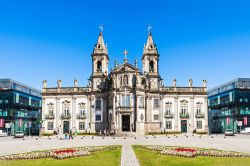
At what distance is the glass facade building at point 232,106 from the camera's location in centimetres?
8281

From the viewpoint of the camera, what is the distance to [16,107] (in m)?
81.1

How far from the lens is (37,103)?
99.1m

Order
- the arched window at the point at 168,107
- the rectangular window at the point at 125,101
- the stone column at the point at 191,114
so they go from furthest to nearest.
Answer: the arched window at the point at 168,107, the stone column at the point at 191,114, the rectangular window at the point at 125,101

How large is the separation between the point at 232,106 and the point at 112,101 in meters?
39.0

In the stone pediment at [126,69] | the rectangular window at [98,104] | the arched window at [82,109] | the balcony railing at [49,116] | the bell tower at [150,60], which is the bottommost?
the balcony railing at [49,116]

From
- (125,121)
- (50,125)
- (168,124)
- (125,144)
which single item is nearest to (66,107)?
(50,125)

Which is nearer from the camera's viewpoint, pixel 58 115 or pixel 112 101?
pixel 112 101

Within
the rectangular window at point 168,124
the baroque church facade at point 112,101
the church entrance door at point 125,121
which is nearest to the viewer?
the church entrance door at point 125,121

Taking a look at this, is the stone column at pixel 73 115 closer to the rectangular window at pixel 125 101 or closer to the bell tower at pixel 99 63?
the bell tower at pixel 99 63

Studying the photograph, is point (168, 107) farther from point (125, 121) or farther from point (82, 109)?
point (82, 109)

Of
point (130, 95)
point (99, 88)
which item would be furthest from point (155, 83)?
point (99, 88)

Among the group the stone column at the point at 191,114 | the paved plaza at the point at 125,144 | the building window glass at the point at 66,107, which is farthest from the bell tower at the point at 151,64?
the paved plaza at the point at 125,144

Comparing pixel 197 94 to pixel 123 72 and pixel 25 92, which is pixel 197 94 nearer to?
pixel 123 72

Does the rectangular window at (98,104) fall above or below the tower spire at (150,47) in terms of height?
below
